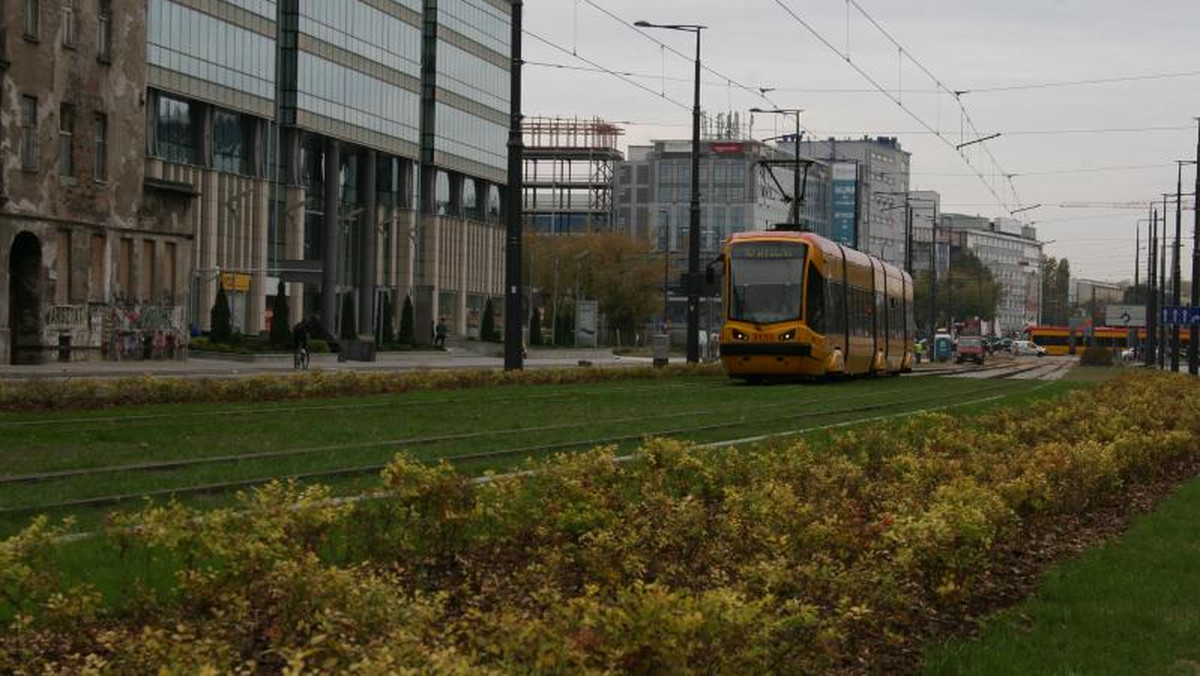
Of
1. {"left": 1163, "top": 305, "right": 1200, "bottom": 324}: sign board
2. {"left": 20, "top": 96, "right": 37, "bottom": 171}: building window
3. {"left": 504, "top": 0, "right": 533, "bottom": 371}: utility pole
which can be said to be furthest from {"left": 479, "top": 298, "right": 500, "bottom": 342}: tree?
{"left": 504, "top": 0, "right": 533, "bottom": 371}: utility pole

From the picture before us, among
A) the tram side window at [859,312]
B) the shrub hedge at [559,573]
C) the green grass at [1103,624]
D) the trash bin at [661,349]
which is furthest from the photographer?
the trash bin at [661,349]

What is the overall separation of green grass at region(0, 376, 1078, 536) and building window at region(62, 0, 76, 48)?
16.4 metres

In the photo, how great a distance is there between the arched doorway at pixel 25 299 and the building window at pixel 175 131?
25.2 m

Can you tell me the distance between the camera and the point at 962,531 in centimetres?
821

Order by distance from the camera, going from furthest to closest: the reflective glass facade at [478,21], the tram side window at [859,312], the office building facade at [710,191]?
the office building facade at [710,191] < the reflective glass facade at [478,21] < the tram side window at [859,312]

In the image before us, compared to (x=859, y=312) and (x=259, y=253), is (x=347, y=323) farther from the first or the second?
(x=859, y=312)

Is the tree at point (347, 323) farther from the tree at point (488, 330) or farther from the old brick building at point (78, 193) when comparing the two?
the old brick building at point (78, 193)

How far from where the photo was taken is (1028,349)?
14838 cm

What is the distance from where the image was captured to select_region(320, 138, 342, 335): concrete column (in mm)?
74625

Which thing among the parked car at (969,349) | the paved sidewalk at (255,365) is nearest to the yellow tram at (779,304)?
the paved sidewalk at (255,365)

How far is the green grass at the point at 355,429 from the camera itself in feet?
42.2

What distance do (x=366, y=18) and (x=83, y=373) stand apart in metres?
47.0

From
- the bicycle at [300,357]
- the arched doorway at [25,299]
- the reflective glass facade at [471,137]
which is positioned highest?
the reflective glass facade at [471,137]

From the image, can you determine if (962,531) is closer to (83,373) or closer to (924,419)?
(924,419)
